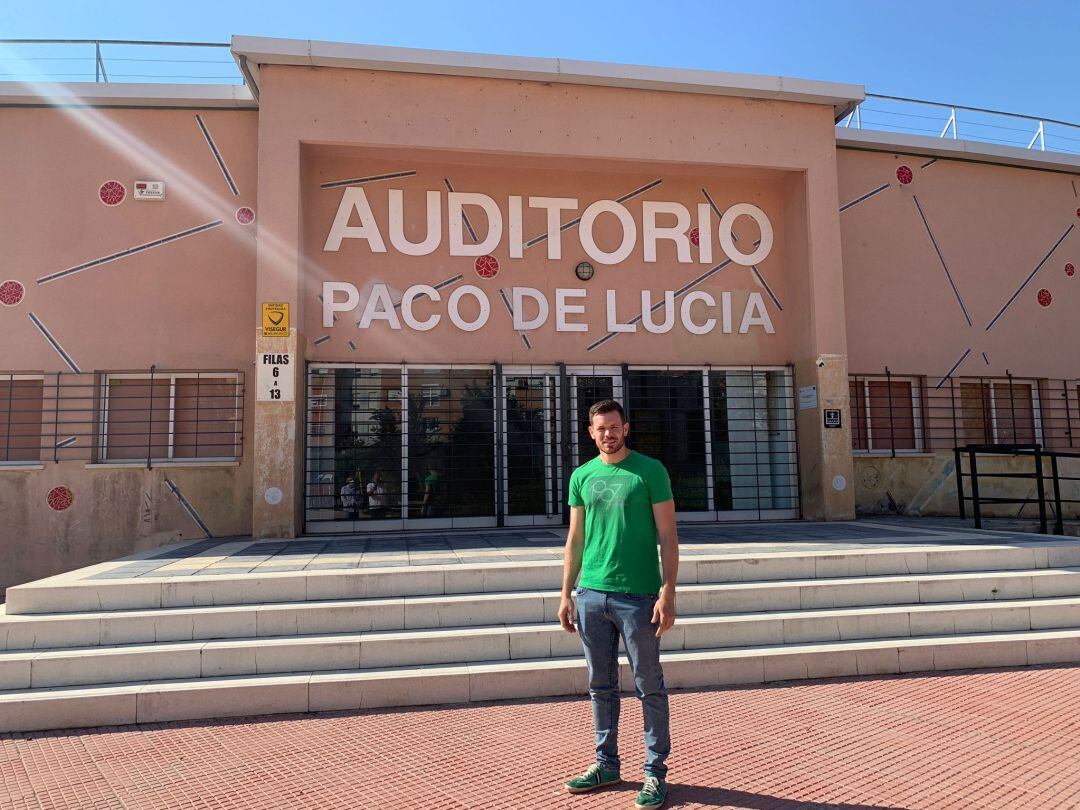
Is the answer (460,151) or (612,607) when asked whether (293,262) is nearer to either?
(460,151)

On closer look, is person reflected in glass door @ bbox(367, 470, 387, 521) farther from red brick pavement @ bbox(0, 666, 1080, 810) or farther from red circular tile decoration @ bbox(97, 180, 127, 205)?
red brick pavement @ bbox(0, 666, 1080, 810)

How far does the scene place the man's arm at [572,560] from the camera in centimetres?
345

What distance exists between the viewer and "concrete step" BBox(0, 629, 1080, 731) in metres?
4.29

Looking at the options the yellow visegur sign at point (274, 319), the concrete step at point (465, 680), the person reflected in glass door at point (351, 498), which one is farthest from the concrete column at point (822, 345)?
the yellow visegur sign at point (274, 319)

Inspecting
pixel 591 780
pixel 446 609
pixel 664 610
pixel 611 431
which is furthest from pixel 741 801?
pixel 446 609

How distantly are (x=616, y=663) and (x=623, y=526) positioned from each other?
60cm

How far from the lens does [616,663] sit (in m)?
3.28

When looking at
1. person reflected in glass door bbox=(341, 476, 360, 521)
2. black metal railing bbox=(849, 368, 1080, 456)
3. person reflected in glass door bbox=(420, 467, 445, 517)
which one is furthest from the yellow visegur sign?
black metal railing bbox=(849, 368, 1080, 456)

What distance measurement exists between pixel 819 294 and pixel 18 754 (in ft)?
28.5

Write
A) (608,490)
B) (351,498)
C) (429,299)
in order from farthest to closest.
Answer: (429,299), (351,498), (608,490)

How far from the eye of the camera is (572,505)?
3512 mm

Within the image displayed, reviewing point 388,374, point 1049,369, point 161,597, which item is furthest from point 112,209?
point 1049,369

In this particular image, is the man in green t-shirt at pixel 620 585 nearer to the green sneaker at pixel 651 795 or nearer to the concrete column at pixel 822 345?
the green sneaker at pixel 651 795

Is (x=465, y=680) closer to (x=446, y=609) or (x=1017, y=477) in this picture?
(x=446, y=609)
